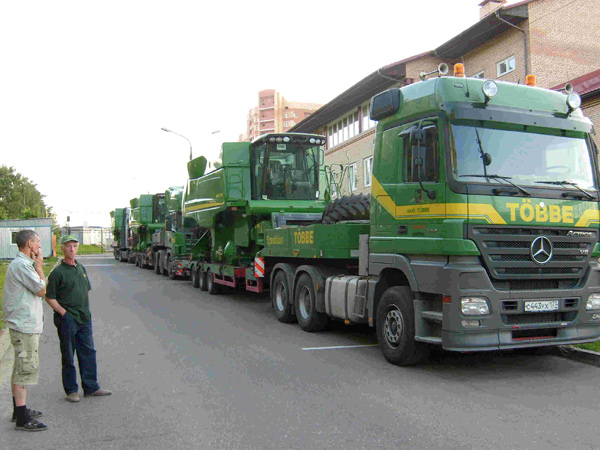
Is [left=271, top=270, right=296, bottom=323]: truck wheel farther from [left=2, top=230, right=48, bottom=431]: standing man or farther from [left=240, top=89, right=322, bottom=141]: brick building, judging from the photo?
[left=240, top=89, right=322, bottom=141]: brick building

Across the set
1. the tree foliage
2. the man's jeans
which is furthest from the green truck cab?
the tree foliage

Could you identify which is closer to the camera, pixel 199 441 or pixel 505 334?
pixel 199 441

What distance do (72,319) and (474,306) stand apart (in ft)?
13.6

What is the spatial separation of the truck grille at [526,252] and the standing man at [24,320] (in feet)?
14.2

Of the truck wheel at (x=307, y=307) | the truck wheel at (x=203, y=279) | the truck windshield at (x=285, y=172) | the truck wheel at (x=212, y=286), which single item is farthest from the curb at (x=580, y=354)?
the truck wheel at (x=203, y=279)

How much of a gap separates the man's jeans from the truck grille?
4.13m

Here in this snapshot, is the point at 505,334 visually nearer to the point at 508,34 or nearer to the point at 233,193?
the point at 233,193

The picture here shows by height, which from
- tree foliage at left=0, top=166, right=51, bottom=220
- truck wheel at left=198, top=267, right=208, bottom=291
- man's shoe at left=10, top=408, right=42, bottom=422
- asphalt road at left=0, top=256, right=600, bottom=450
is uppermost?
tree foliage at left=0, top=166, right=51, bottom=220

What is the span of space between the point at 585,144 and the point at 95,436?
6190 mm

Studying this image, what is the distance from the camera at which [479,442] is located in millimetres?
4438

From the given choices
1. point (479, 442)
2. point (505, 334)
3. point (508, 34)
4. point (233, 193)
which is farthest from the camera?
point (508, 34)

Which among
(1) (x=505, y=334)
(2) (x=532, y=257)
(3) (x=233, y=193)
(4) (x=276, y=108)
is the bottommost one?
(1) (x=505, y=334)

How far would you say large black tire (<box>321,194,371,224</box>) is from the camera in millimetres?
9016

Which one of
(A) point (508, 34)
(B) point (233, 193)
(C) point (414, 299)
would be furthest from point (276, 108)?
(C) point (414, 299)
